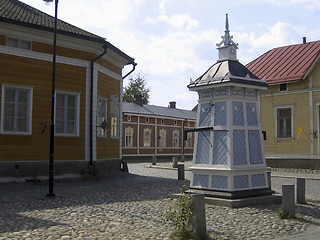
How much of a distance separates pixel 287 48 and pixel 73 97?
17.5 meters

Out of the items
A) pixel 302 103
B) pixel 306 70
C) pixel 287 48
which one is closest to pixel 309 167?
pixel 302 103

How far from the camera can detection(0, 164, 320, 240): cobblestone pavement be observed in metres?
6.46

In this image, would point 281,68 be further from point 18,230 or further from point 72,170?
point 18,230

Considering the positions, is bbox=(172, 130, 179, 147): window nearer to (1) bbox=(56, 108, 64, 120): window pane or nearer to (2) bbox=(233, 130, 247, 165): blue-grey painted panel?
(1) bbox=(56, 108, 64, 120): window pane

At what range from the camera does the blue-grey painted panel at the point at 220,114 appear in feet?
31.9

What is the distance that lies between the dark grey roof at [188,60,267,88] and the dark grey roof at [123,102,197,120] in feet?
98.6

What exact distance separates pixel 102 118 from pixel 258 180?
8959mm

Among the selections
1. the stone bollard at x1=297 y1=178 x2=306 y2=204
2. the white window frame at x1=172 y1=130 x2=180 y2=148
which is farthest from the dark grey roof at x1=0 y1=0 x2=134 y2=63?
the white window frame at x1=172 y1=130 x2=180 y2=148

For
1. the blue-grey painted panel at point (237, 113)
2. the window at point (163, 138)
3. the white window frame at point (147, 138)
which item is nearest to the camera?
the blue-grey painted panel at point (237, 113)

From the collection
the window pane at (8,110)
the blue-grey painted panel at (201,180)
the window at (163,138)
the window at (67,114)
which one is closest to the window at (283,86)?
the window at (67,114)

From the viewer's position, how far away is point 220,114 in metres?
9.85

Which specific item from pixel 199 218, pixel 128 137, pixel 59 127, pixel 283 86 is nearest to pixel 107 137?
pixel 59 127

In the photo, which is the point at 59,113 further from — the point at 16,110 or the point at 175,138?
the point at 175,138

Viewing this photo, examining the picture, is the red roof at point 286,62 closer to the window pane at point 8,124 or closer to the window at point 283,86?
the window at point 283,86
